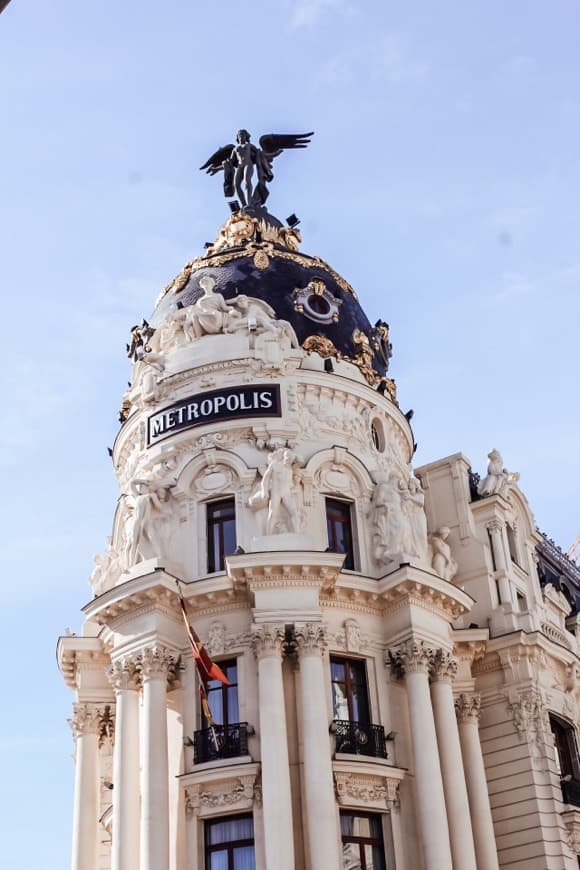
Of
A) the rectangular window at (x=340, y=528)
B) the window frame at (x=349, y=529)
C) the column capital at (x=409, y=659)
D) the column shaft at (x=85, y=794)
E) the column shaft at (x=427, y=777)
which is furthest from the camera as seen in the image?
the rectangular window at (x=340, y=528)

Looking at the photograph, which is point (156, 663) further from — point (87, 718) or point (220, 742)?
point (87, 718)

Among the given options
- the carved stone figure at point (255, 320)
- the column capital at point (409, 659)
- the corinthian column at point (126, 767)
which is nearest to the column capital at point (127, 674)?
the corinthian column at point (126, 767)

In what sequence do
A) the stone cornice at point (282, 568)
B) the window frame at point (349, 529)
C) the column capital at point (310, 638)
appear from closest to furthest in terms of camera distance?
the column capital at point (310, 638), the stone cornice at point (282, 568), the window frame at point (349, 529)

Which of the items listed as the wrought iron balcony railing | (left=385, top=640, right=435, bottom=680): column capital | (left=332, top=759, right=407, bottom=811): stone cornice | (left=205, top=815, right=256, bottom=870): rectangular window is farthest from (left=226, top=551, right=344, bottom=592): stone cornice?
the wrought iron balcony railing

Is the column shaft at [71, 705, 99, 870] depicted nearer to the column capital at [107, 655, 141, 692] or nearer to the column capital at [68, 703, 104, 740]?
the column capital at [68, 703, 104, 740]

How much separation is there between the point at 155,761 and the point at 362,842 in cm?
554

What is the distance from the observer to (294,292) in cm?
3800

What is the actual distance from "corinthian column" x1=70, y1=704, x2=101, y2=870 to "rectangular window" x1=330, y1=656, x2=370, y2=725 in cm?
741

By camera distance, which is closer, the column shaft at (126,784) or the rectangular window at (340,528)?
the column shaft at (126,784)

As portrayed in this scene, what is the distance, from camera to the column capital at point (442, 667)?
104 feet

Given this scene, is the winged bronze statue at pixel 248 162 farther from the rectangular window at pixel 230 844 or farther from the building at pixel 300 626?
the rectangular window at pixel 230 844

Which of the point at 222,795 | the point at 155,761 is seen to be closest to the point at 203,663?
the point at 155,761

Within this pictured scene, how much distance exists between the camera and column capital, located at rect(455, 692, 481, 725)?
34.3 metres

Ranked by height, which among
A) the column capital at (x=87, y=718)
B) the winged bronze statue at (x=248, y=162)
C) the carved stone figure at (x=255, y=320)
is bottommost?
the column capital at (x=87, y=718)
